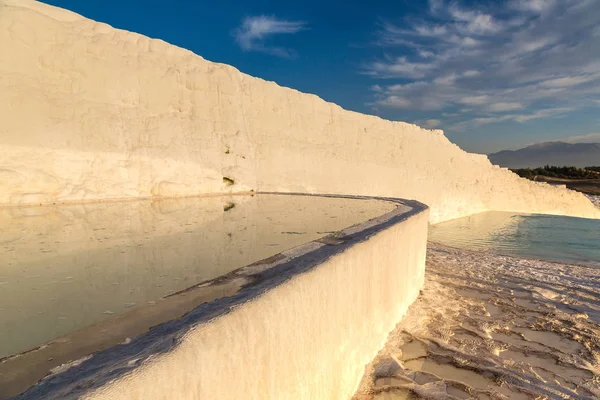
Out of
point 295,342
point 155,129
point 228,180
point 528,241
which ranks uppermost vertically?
point 155,129

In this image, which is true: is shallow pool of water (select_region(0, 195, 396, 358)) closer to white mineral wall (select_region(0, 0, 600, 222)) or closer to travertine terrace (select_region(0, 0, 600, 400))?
travertine terrace (select_region(0, 0, 600, 400))

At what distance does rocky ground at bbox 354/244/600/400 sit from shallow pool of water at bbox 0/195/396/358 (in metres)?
1.32

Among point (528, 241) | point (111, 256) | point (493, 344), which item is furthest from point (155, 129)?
point (528, 241)

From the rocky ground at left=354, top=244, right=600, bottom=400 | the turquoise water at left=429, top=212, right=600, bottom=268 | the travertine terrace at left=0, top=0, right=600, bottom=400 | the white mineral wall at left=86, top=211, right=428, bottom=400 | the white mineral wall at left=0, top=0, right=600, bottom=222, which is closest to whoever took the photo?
the white mineral wall at left=86, top=211, right=428, bottom=400

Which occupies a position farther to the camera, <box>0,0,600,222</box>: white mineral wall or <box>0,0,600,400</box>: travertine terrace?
<box>0,0,600,222</box>: white mineral wall

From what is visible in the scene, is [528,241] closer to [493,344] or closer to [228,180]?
→ [493,344]

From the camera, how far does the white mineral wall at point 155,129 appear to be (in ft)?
26.9

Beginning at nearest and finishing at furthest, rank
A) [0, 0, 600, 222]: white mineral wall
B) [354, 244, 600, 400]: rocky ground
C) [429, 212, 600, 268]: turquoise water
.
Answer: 1. [354, 244, 600, 400]: rocky ground
2. [0, 0, 600, 222]: white mineral wall
3. [429, 212, 600, 268]: turquoise water

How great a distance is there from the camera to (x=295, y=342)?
Result: 1782 mm

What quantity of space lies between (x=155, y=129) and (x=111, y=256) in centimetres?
837

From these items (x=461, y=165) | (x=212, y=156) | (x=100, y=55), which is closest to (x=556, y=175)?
(x=461, y=165)

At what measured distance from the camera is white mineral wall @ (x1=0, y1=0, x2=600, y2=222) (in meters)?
8.19

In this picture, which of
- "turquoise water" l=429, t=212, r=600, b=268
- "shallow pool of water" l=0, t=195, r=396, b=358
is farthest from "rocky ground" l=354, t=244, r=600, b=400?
"turquoise water" l=429, t=212, r=600, b=268

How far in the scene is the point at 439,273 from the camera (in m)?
5.93
